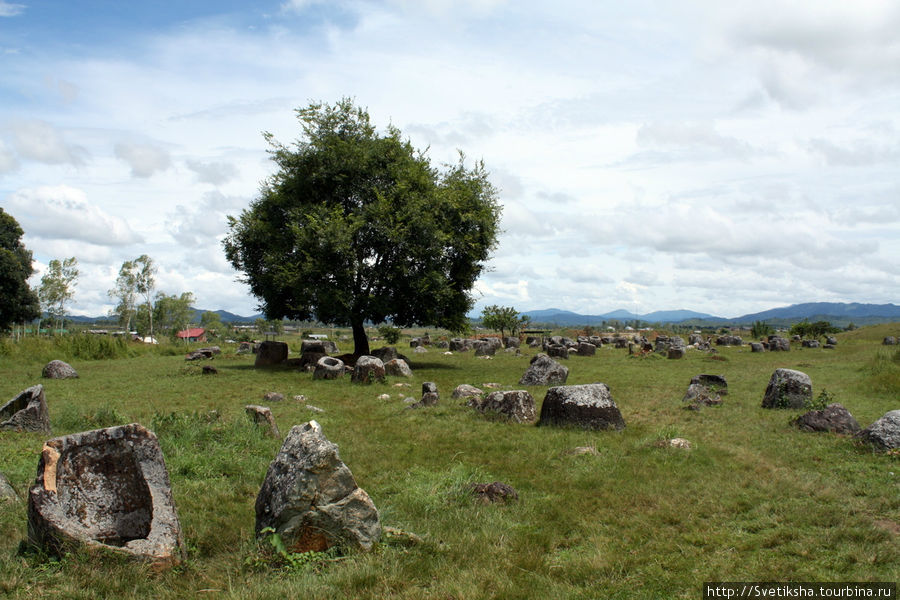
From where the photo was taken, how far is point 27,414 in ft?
37.2

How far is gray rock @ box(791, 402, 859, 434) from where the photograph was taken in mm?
11273

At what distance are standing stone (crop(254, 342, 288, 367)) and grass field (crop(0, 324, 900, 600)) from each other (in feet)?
45.4

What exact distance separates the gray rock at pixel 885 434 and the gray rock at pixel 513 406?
6.26 metres

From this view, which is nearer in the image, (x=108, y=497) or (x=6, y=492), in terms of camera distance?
(x=108, y=497)

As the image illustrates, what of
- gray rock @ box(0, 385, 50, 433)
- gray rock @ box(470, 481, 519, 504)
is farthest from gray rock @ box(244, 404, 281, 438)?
gray rock @ box(470, 481, 519, 504)

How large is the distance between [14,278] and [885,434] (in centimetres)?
4793

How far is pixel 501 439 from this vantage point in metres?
11.2

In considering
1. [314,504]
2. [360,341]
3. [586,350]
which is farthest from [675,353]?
[314,504]

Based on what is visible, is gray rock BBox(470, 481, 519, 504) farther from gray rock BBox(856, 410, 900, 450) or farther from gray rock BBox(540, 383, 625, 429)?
gray rock BBox(856, 410, 900, 450)

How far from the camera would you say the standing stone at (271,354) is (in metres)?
28.9

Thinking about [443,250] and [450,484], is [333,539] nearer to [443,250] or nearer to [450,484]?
[450,484]

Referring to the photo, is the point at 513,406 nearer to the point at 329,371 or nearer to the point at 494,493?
the point at 494,493

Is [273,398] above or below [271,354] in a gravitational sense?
below

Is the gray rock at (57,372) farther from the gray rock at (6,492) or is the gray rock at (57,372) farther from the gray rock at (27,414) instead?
the gray rock at (6,492)
